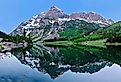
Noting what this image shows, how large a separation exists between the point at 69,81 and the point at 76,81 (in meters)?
1.14

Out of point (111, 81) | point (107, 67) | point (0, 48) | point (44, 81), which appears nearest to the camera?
point (111, 81)

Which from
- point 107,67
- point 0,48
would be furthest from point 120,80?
point 0,48

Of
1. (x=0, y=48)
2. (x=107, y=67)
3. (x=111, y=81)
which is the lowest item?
(x=111, y=81)

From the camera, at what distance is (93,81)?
56.8 m

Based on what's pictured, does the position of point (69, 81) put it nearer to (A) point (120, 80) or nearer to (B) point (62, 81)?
(B) point (62, 81)

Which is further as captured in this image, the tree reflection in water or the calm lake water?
the tree reflection in water

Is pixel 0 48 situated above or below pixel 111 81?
above

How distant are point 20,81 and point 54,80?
Answer: 5.57m

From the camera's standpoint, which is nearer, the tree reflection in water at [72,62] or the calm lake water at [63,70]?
the calm lake water at [63,70]

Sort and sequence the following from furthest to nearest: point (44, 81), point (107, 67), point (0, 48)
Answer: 1. point (0, 48)
2. point (107, 67)
3. point (44, 81)

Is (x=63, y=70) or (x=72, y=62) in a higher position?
(x=72, y=62)

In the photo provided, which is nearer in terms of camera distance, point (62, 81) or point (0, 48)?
point (62, 81)

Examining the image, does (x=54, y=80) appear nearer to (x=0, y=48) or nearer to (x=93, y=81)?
(x=93, y=81)

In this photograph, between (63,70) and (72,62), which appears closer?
(63,70)
